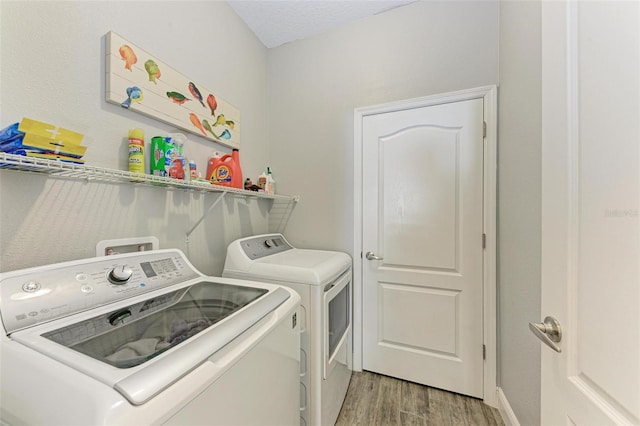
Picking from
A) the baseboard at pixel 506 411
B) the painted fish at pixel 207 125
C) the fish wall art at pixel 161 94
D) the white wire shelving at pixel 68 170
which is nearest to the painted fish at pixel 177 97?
the fish wall art at pixel 161 94

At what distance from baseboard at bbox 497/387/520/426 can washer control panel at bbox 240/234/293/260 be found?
1777 mm

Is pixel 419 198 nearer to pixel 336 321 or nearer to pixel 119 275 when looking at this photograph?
pixel 336 321

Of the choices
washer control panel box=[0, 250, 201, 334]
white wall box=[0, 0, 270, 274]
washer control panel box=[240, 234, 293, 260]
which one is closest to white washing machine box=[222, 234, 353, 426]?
washer control panel box=[240, 234, 293, 260]

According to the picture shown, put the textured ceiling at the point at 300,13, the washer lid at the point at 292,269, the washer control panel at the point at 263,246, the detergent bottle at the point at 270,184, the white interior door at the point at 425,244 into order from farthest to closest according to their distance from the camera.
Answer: the detergent bottle at the point at 270,184
the textured ceiling at the point at 300,13
the white interior door at the point at 425,244
the washer control panel at the point at 263,246
the washer lid at the point at 292,269

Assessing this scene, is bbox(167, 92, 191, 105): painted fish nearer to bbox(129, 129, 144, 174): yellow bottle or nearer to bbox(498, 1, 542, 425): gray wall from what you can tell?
bbox(129, 129, 144, 174): yellow bottle

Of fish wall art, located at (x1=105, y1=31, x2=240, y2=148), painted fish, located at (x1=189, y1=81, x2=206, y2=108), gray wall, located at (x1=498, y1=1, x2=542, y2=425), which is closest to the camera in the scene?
fish wall art, located at (x1=105, y1=31, x2=240, y2=148)

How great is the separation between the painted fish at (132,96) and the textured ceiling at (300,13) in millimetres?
1211

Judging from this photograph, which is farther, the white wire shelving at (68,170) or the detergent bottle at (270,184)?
the detergent bottle at (270,184)

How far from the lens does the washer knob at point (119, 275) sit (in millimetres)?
926

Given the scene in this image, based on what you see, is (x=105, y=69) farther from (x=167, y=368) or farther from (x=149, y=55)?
(x=167, y=368)

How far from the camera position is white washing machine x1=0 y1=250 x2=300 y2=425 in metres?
0.48

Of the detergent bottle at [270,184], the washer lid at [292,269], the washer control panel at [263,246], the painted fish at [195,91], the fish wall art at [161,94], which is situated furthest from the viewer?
the detergent bottle at [270,184]

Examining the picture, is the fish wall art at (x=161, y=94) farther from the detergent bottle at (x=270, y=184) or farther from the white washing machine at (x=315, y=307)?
the white washing machine at (x=315, y=307)

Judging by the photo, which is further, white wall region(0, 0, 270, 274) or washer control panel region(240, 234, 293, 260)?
washer control panel region(240, 234, 293, 260)
